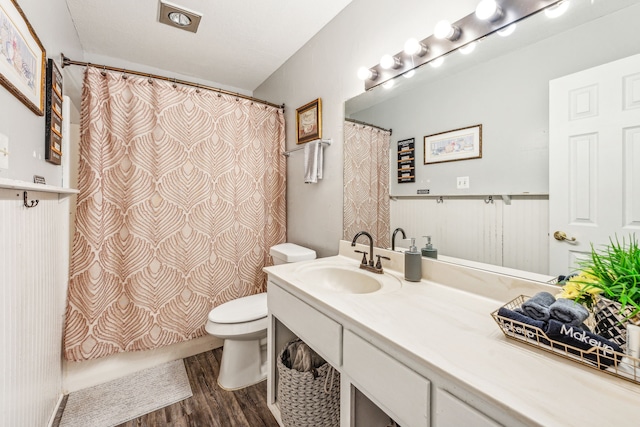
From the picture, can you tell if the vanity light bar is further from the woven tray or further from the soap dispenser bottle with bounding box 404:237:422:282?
the woven tray

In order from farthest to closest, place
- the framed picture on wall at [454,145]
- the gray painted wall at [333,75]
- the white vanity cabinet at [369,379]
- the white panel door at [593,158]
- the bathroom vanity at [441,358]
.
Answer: the gray painted wall at [333,75], the framed picture on wall at [454,145], the white panel door at [593,158], the white vanity cabinet at [369,379], the bathroom vanity at [441,358]

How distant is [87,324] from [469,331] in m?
2.02

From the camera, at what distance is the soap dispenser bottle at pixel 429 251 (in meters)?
1.23

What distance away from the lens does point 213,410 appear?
1521mm

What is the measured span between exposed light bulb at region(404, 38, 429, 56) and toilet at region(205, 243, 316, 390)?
132 cm

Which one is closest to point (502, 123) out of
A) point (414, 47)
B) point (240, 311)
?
point (414, 47)

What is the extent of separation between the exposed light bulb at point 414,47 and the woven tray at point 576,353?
1.13 metres

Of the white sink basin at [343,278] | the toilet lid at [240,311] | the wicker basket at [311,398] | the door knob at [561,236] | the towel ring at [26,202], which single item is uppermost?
the towel ring at [26,202]

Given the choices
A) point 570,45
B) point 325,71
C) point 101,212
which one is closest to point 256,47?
point 325,71

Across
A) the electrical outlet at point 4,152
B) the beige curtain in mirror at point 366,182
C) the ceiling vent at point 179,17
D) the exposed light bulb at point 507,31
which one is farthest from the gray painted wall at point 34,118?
the exposed light bulb at point 507,31

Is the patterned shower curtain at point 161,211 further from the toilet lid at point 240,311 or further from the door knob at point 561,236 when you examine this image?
the door knob at point 561,236

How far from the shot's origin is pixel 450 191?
1.18 m

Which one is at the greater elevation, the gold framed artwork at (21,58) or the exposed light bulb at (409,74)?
the exposed light bulb at (409,74)

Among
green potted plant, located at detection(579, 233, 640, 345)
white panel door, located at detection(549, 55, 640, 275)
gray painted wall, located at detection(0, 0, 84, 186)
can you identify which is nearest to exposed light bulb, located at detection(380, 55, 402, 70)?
white panel door, located at detection(549, 55, 640, 275)
